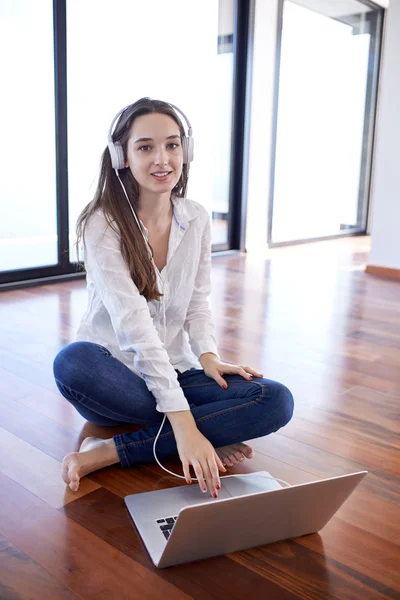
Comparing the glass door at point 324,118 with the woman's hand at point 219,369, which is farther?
the glass door at point 324,118

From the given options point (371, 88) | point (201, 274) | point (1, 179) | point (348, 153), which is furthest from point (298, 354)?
point (371, 88)

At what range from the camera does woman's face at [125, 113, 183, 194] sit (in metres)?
1.44

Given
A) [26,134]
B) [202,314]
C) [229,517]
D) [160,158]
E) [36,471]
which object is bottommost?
[36,471]

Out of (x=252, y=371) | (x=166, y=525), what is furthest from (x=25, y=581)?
(x=252, y=371)

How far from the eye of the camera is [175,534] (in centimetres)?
105

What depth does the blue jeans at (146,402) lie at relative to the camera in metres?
1.43

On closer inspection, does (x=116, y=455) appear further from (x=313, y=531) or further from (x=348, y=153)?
(x=348, y=153)

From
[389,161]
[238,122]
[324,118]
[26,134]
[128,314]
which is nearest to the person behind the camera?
[128,314]

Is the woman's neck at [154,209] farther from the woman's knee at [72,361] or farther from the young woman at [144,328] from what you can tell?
the woman's knee at [72,361]

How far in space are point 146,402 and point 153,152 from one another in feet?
1.94

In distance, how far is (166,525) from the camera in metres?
1.26

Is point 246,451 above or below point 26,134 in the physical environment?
below

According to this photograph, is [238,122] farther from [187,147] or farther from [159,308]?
[159,308]

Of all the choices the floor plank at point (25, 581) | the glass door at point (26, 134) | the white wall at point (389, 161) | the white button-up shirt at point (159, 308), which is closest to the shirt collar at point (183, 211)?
the white button-up shirt at point (159, 308)
